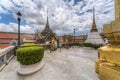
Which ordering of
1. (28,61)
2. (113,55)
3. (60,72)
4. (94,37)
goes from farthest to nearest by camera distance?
(94,37)
(28,61)
(60,72)
(113,55)

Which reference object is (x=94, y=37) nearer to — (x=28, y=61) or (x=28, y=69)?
(x=28, y=61)

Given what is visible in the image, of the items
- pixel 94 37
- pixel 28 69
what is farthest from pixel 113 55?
pixel 94 37

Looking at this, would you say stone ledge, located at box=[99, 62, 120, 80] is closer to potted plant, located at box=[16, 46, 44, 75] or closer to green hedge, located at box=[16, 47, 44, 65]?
potted plant, located at box=[16, 46, 44, 75]

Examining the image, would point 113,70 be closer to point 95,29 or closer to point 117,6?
point 117,6

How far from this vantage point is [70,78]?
16.3 feet

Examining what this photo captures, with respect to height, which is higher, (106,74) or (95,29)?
(95,29)

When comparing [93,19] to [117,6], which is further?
[93,19]

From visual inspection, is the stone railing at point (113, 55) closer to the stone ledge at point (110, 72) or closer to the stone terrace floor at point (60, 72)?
the stone ledge at point (110, 72)

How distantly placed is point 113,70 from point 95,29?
3886 centimetres

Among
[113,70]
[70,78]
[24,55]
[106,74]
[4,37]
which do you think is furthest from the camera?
[4,37]

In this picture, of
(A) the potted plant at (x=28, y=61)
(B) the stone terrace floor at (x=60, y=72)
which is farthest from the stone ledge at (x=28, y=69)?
(B) the stone terrace floor at (x=60, y=72)

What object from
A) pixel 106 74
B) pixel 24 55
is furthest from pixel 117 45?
pixel 24 55

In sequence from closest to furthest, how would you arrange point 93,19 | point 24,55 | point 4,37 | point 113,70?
1. point 113,70
2. point 24,55
3. point 4,37
4. point 93,19

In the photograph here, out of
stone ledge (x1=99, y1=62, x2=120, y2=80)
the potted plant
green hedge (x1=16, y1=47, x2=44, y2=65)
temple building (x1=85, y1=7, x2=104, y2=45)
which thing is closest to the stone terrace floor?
the potted plant
